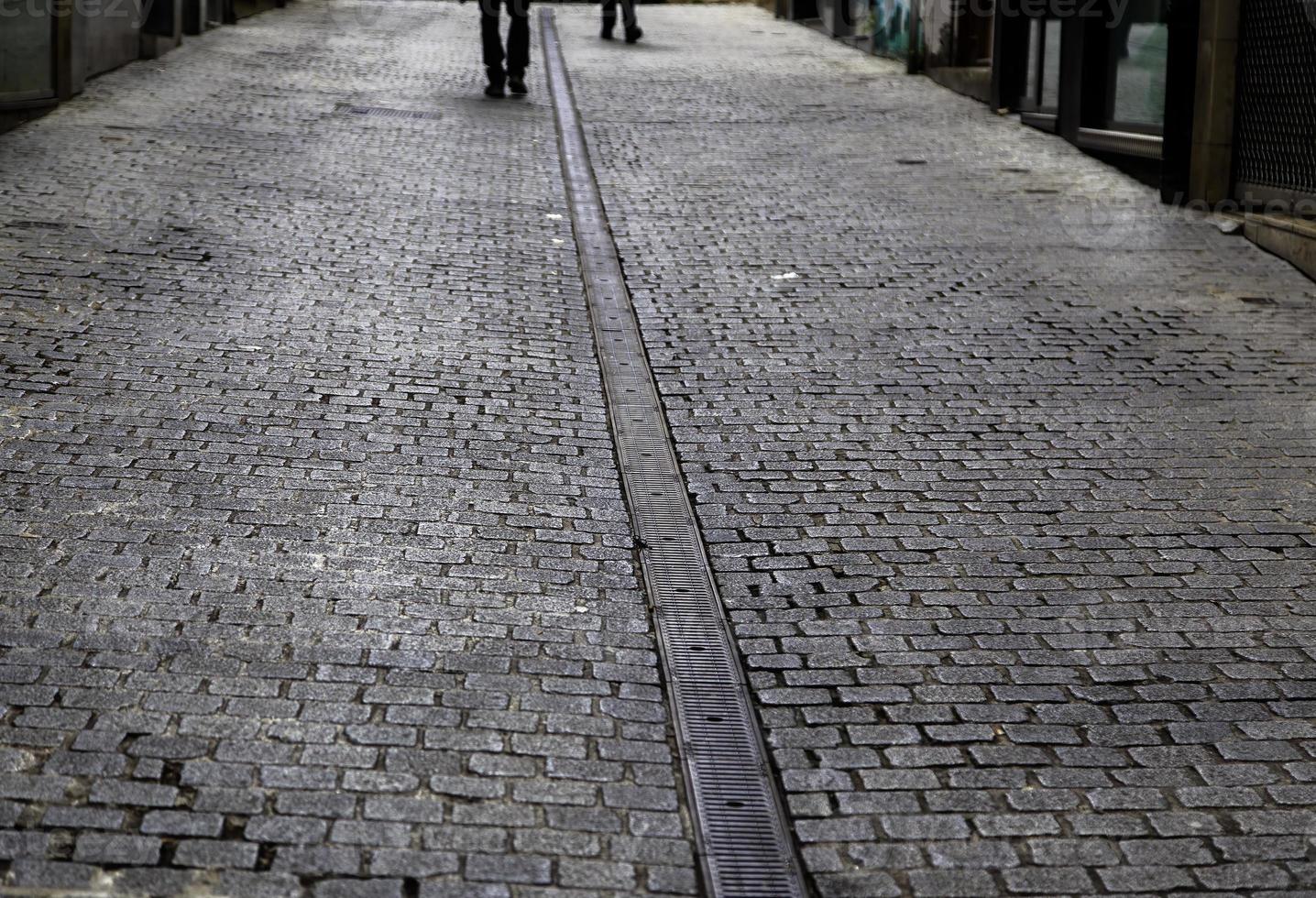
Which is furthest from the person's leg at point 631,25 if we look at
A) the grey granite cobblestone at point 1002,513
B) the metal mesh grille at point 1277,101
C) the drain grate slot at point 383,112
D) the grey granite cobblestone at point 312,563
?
the metal mesh grille at point 1277,101

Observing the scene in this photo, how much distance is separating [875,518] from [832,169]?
6.70 meters

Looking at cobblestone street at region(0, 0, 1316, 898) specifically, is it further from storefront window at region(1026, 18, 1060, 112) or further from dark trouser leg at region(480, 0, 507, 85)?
dark trouser leg at region(480, 0, 507, 85)

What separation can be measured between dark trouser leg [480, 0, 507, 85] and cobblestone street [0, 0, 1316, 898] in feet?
13.6

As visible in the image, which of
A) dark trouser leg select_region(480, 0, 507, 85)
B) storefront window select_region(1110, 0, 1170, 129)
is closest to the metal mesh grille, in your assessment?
storefront window select_region(1110, 0, 1170, 129)

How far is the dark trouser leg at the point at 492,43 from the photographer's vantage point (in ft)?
46.1

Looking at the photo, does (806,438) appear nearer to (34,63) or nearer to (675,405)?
(675,405)

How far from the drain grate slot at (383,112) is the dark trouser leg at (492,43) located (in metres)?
1.20

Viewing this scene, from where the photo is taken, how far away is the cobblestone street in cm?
345

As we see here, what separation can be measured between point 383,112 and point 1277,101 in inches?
276

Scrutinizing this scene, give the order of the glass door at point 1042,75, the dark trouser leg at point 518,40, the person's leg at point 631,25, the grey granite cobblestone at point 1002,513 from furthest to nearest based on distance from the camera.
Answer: the person's leg at point 631,25 → the dark trouser leg at point 518,40 → the glass door at point 1042,75 → the grey granite cobblestone at point 1002,513

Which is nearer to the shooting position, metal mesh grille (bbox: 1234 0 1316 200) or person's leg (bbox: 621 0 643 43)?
metal mesh grille (bbox: 1234 0 1316 200)

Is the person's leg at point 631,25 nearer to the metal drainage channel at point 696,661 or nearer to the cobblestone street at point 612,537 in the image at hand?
the cobblestone street at point 612,537

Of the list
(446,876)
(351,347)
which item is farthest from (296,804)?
(351,347)

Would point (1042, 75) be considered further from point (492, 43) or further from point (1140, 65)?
point (492, 43)
